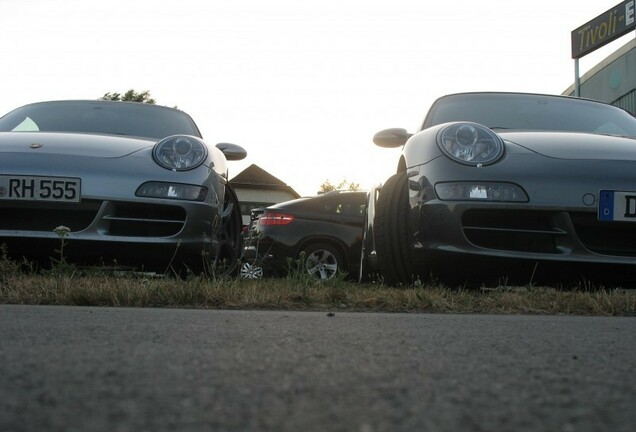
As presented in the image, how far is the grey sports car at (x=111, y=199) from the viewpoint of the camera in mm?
4223

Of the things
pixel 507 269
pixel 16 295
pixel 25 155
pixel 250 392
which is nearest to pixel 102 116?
pixel 25 155

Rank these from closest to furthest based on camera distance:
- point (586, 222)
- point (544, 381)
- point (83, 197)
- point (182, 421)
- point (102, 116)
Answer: point (182, 421)
point (544, 381)
point (586, 222)
point (83, 197)
point (102, 116)

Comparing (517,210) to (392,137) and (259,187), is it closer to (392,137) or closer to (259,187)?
(392,137)

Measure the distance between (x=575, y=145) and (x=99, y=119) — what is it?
3592mm

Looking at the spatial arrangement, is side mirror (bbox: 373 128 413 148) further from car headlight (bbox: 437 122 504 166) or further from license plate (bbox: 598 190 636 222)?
license plate (bbox: 598 190 636 222)

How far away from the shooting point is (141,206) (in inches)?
172

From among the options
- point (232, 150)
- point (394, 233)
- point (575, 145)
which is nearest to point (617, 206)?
point (575, 145)

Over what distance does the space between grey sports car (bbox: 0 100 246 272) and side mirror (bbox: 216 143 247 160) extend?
0.78 meters

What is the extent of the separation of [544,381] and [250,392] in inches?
22.5

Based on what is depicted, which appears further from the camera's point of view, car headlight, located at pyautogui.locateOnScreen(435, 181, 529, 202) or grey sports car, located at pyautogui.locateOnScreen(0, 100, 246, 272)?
grey sports car, located at pyautogui.locateOnScreen(0, 100, 246, 272)

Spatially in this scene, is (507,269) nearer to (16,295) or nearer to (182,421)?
(16,295)

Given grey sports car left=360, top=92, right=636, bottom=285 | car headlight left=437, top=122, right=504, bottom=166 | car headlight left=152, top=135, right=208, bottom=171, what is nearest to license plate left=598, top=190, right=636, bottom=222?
grey sports car left=360, top=92, right=636, bottom=285

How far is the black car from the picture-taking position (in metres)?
8.02

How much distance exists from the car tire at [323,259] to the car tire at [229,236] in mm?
2340
